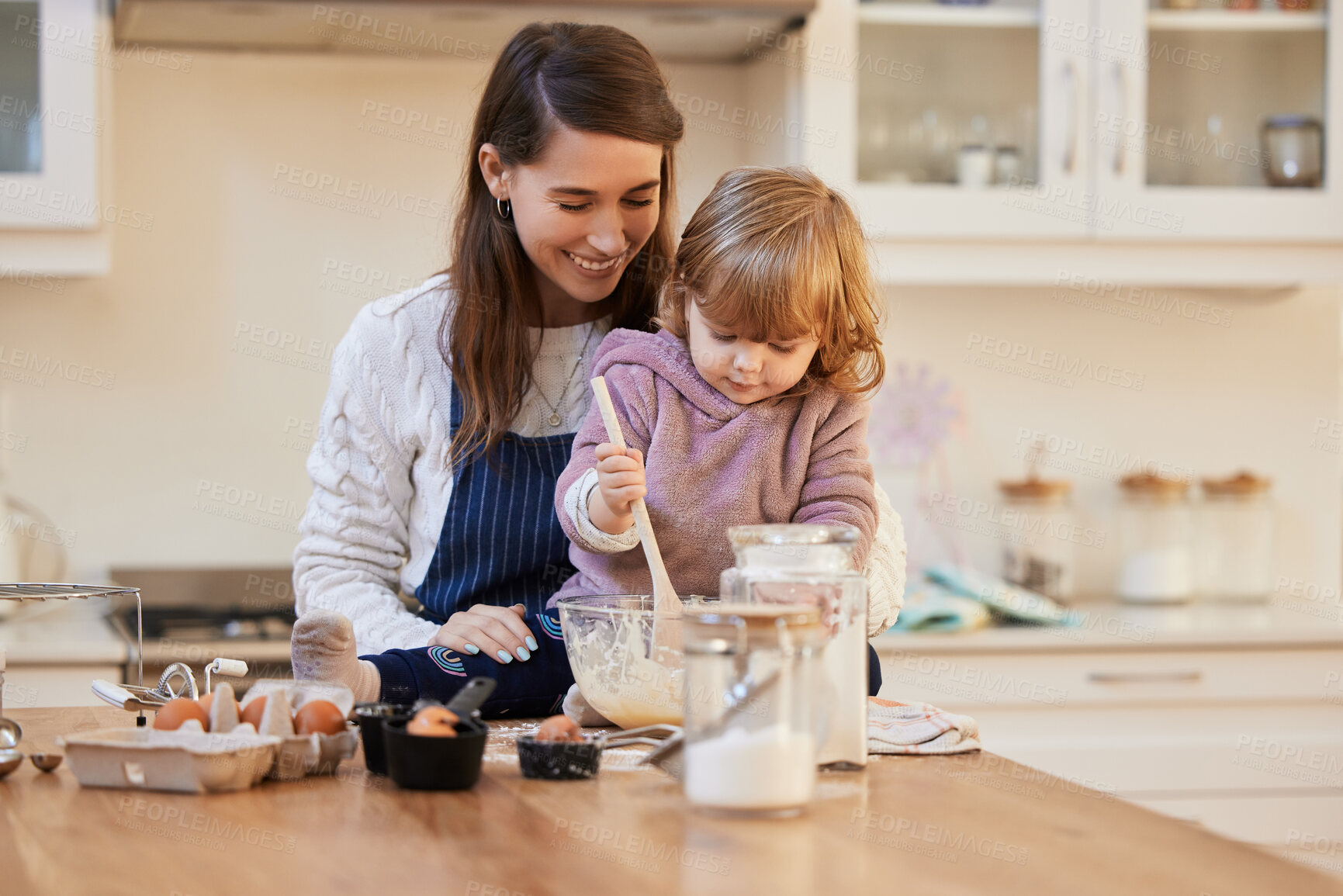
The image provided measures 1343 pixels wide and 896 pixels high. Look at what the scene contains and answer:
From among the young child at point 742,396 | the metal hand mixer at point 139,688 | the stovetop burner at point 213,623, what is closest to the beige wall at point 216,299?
the stovetop burner at point 213,623

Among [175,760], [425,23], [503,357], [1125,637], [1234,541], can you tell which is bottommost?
[1125,637]

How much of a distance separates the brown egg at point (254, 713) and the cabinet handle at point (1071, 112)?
1.99 m

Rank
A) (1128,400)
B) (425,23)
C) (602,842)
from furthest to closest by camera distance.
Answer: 1. (1128,400)
2. (425,23)
3. (602,842)

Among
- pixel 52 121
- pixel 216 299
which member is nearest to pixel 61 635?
pixel 216 299

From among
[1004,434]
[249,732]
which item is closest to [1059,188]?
[1004,434]

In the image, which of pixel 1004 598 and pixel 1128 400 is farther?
pixel 1128 400

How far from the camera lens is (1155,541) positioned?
275cm

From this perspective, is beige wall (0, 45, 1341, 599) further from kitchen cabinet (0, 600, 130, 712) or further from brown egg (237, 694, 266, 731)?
brown egg (237, 694, 266, 731)

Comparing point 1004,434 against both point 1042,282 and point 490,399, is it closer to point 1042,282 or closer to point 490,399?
point 1042,282

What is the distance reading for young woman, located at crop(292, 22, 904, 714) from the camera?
1.36 m

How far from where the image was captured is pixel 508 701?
1139 millimetres

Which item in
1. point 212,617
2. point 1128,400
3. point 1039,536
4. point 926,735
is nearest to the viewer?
point 926,735

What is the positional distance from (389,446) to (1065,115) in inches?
60.6

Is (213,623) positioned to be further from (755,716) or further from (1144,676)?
(755,716)
